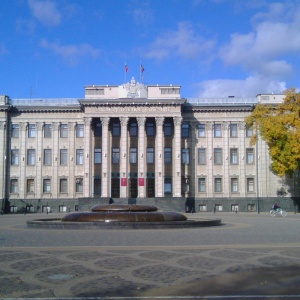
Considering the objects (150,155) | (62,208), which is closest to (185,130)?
(150,155)

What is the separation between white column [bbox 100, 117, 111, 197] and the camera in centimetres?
6875

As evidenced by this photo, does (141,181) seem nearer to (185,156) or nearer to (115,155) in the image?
(115,155)

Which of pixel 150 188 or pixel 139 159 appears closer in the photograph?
pixel 139 159

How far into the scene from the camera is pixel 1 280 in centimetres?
1234

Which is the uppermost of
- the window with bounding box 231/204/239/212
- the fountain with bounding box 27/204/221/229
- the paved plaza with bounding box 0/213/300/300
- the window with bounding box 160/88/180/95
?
the window with bounding box 160/88/180/95

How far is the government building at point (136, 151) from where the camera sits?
6988 centimetres

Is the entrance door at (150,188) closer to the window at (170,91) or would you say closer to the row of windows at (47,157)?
the row of windows at (47,157)

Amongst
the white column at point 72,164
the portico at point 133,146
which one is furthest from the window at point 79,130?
the portico at point 133,146

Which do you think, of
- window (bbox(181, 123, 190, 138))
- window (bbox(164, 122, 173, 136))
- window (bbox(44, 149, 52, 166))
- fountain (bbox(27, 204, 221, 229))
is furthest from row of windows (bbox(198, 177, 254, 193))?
fountain (bbox(27, 204, 221, 229))

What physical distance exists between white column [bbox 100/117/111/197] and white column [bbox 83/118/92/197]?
6.26 ft

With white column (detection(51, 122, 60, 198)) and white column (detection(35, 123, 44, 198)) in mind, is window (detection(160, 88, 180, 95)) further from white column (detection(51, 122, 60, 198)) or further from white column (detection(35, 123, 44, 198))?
white column (detection(35, 123, 44, 198))

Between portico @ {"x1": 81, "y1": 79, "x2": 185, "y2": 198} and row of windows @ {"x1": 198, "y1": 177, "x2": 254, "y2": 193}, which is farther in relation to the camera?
row of windows @ {"x1": 198, "y1": 177, "x2": 254, "y2": 193}

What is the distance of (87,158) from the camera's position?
69.6 m

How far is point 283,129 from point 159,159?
17.6 meters
